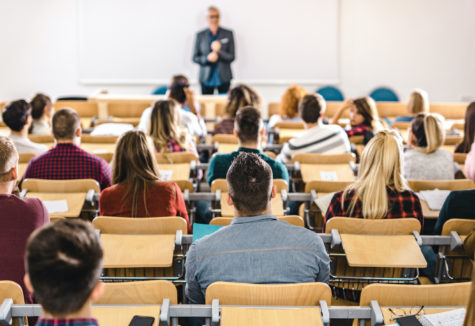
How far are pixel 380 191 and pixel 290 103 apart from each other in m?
3.05

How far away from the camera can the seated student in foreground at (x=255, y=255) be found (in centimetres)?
215

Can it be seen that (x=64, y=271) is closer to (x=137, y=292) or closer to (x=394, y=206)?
(x=137, y=292)

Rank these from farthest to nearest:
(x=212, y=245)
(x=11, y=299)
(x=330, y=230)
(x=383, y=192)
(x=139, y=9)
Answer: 1. (x=139, y=9)
2. (x=383, y=192)
3. (x=330, y=230)
4. (x=212, y=245)
5. (x=11, y=299)

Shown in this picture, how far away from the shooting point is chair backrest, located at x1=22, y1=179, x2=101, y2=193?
3.34m

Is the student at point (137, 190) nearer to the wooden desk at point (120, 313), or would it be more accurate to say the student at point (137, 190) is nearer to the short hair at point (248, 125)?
the short hair at point (248, 125)

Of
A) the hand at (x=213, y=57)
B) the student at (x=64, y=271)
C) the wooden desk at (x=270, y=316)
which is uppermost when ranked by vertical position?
the hand at (x=213, y=57)

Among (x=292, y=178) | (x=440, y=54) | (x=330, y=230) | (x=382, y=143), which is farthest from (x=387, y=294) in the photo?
(x=440, y=54)

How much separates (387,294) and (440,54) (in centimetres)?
812

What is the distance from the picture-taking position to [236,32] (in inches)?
359

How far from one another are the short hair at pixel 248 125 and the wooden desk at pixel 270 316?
199cm

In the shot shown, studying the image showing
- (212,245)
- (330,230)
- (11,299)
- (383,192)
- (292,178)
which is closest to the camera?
(11,299)

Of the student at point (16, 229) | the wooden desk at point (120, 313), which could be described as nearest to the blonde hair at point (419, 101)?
the student at point (16, 229)

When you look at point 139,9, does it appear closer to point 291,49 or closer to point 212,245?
point 291,49

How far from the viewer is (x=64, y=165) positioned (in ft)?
12.2
